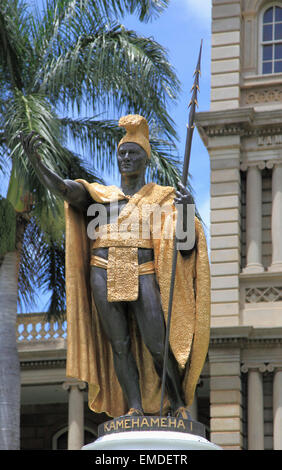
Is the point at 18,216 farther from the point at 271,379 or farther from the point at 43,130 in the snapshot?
the point at 271,379

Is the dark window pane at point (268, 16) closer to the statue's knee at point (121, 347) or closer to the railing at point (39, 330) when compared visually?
the railing at point (39, 330)

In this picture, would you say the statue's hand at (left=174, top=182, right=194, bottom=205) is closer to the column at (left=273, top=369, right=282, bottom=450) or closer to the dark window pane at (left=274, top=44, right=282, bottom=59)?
the column at (left=273, top=369, right=282, bottom=450)

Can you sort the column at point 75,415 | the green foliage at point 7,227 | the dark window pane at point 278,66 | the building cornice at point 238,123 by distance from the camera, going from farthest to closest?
the dark window pane at point 278,66 → the building cornice at point 238,123 → the column at point 75,415 → the green foliage at point 7,227

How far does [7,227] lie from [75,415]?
26.7 ft

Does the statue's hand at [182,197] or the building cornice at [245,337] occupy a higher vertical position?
the building cornice at [245,337]

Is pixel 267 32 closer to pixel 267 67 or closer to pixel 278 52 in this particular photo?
pixel 278 52

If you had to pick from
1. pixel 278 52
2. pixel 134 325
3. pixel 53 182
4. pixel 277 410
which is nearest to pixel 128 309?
pixel 134 325

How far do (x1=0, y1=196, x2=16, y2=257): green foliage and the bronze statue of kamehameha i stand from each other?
9.76m

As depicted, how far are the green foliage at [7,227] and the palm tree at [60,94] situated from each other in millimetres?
16

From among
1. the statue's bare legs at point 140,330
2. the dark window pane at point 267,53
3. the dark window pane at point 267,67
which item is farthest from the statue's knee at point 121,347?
the dark window pane at point 267,53

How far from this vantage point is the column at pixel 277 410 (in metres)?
23.3

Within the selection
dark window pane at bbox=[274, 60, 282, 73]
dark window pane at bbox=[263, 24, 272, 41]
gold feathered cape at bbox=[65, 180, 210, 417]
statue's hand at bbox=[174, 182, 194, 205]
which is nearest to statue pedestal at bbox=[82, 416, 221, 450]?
gold feathered cape at bbox=[65, 180, 210, 417]

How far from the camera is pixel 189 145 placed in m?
7.82

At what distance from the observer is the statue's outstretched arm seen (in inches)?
306
